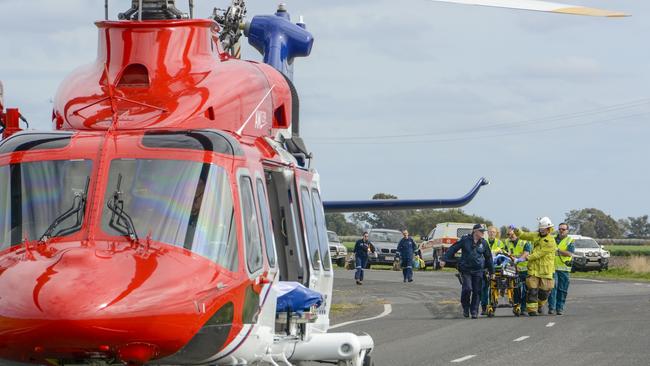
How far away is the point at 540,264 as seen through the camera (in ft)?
85.8

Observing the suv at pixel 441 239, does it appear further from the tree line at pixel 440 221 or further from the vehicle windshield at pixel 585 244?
the tree line at pixel 440 221

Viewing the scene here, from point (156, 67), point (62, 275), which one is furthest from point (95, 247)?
point (156, 67)

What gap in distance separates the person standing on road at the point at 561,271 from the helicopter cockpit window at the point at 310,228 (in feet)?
47.1

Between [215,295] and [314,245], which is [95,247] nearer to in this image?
[215,295]

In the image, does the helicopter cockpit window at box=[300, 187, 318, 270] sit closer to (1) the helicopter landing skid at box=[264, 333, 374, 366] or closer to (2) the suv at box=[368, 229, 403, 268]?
(1) the helicopter landing skid at box=[264, 333, 374, 366]

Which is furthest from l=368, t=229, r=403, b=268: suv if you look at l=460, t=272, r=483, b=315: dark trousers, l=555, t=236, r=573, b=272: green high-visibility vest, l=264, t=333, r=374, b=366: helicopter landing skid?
l=264, t=333, r=374, b=366: helicopter landing skid

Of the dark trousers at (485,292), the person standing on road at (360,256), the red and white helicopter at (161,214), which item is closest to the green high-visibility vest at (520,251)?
the dark trousers at (485,292)

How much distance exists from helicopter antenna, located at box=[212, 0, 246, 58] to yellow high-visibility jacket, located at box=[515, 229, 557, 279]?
11.6m

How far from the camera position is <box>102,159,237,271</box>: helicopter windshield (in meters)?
9.63

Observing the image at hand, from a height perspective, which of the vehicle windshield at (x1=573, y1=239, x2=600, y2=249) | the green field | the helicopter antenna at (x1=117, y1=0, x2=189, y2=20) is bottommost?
the green field

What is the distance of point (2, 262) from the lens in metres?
9.49

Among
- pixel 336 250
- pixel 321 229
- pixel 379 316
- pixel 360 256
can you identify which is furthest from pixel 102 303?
pixel 336 250

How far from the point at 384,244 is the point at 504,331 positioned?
114ft

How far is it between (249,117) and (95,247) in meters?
2.74
